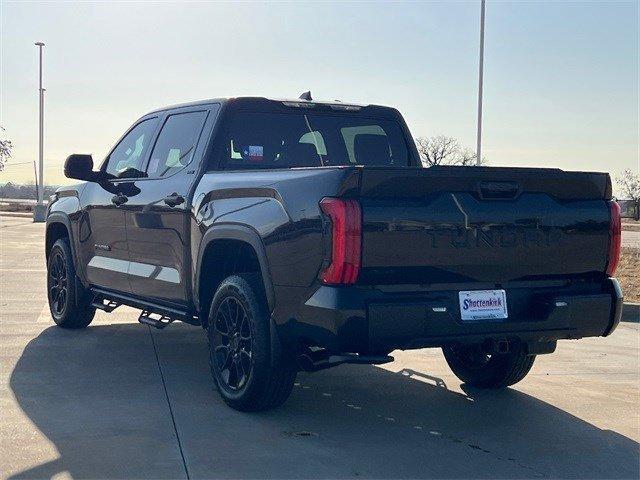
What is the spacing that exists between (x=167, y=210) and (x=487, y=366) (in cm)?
248

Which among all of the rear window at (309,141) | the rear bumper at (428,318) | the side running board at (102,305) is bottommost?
the side running board at (102,305)

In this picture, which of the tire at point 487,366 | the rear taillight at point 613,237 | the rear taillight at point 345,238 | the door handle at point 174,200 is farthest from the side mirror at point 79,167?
the rear taillight at point 613,237

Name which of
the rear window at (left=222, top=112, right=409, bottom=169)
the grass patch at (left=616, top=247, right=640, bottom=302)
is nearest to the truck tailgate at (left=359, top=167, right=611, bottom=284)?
the rear window at (left=222, top=112, right=409, bottom=169)

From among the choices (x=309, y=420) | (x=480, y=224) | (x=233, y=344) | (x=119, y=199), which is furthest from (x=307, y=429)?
(x=119, y=199)

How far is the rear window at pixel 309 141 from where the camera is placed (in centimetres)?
631

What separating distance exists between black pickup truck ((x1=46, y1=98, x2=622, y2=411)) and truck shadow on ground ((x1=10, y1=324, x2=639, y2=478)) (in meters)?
0.35

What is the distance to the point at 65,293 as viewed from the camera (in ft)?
27.1

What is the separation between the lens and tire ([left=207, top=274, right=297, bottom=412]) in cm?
512

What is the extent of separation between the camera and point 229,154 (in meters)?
6.22

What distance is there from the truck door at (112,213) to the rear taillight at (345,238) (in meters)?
2.74

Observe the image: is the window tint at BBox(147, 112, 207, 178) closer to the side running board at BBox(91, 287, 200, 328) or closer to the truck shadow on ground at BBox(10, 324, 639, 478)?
the side running board at BBox(91, 287, 200, 328)

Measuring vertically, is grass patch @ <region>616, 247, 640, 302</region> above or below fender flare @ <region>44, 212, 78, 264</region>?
below

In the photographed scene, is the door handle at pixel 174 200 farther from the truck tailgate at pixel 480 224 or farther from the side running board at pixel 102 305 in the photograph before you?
the truck tailgate at pixel 480 224

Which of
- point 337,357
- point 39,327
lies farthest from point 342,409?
point 39,327
